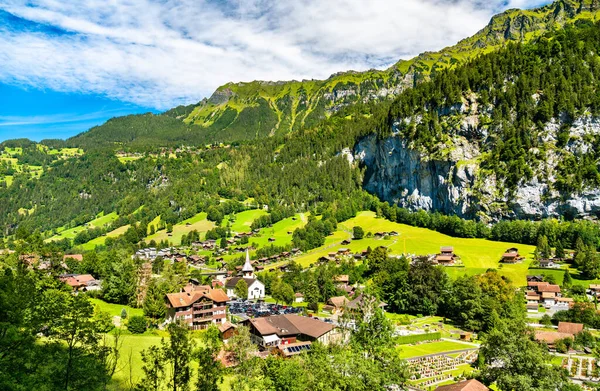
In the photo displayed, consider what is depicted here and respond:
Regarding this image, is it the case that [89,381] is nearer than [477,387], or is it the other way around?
[89,381]

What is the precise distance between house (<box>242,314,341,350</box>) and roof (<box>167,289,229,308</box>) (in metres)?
7.94

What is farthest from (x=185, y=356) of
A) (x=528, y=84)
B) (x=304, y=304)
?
(x=528, y=84)

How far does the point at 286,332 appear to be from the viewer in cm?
4825

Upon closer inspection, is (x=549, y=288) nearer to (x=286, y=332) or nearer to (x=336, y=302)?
(x=336, y=302)

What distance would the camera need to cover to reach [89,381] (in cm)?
1698

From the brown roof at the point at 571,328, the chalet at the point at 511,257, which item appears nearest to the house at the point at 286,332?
the brown roof at the point at 571,328

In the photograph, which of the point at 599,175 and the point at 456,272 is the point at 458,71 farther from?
the point at 456,272

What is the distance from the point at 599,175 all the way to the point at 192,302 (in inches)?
4209

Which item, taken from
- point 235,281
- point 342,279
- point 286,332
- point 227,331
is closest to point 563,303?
point 342,279

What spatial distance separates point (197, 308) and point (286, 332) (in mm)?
14024

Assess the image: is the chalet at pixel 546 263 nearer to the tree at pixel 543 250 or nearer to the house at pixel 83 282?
the tree at pixel 543 250

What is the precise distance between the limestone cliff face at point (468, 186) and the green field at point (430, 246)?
14.6m

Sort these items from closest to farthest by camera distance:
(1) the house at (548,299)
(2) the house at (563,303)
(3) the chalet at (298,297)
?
(2) the house at (563,303) < (1) the house at (548,299) < (3) the chalet at (298,297)

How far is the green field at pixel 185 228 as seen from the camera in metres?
138
